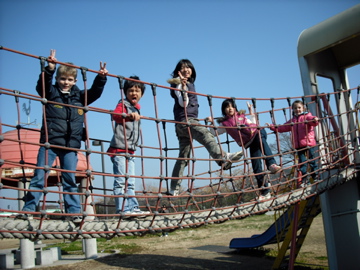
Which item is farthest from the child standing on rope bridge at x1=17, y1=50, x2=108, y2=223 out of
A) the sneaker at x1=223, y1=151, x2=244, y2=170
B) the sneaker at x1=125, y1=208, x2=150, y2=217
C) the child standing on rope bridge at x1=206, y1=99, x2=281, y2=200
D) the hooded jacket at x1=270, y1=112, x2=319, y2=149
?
the hooded jacket at x1=270, y1=112, x2=319, y2=149

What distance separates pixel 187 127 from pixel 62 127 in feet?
4.03

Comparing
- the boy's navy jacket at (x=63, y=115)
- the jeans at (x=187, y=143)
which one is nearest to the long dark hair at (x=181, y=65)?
the jeans at (x=187, y=143)

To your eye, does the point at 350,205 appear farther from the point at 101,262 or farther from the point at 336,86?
the point at 101,262

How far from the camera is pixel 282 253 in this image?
558cm

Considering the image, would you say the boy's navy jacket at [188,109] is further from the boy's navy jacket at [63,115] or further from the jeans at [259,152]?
the boy's navy jacket at [63,115]

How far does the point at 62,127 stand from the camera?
2648 mm

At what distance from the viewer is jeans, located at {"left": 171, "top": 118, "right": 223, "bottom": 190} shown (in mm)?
3413

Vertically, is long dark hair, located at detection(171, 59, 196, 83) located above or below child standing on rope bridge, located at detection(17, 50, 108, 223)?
above

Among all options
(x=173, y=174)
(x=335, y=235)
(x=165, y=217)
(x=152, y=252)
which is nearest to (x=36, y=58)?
(x=165, y=217)

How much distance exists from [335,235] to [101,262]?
13.9 ft

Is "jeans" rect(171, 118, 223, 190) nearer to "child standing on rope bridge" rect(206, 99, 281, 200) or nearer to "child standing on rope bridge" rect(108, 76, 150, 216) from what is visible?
"child standing on rope bridge" rect(206, 99, 281, 200)

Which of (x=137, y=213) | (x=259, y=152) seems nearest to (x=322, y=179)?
(x=259, y=152)

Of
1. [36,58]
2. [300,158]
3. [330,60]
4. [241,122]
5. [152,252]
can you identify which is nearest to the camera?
[36,58]

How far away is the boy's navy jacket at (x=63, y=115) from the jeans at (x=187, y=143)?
103cm
